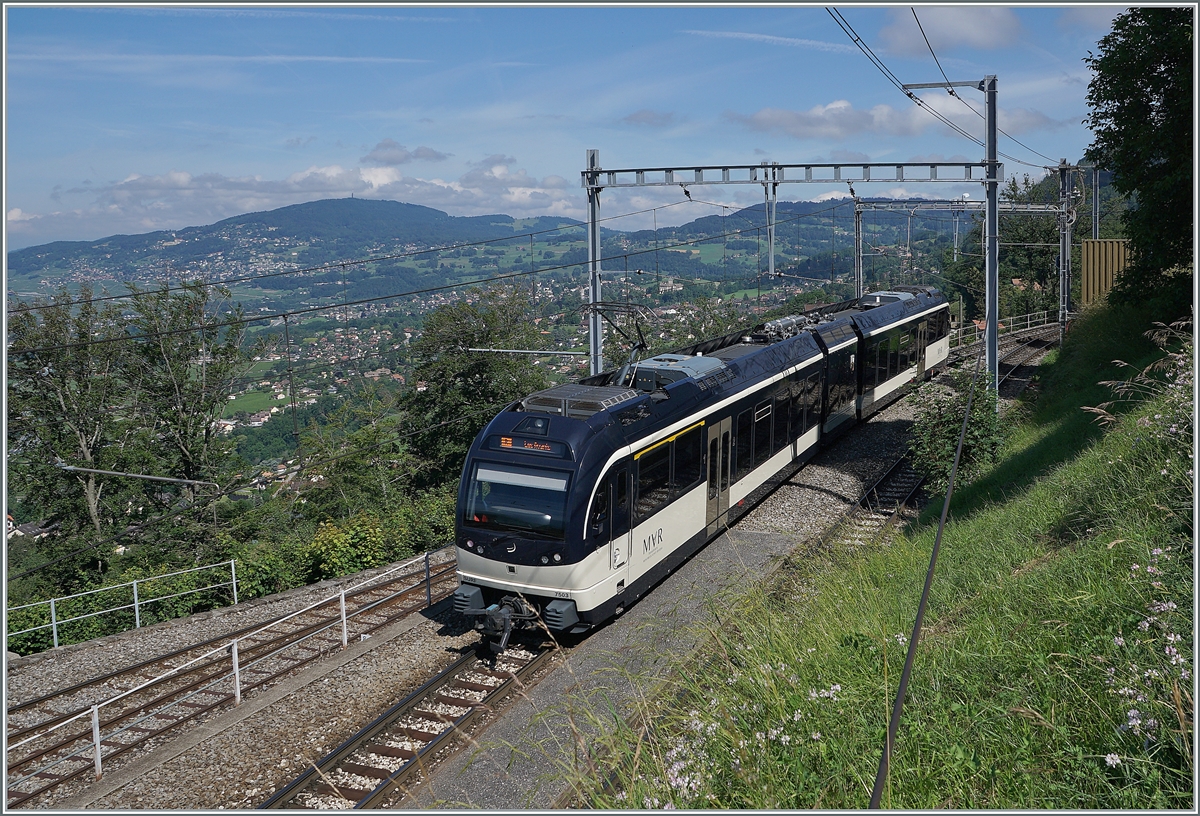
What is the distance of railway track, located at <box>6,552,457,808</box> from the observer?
8633mm

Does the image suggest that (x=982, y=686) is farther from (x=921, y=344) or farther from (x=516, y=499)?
(x=921, y=344)

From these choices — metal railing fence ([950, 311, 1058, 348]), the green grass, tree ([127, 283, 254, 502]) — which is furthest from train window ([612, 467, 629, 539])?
metal railing fence ([950, 311, 1058, 348])

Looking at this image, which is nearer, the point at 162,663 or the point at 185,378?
the point at 162,663

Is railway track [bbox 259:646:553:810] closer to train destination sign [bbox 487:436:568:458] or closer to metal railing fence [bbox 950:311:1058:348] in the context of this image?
train destination sign [bbox 487:436:568:458]

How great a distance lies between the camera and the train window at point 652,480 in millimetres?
10656

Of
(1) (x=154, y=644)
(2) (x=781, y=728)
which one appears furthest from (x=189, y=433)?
(2) (x=781, y=728)

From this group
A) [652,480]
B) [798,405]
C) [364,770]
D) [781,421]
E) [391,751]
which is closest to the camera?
[364,770]

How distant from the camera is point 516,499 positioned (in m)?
9.86

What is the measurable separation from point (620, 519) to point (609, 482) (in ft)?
1.80

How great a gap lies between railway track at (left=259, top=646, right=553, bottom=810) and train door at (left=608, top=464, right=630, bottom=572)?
1.36m

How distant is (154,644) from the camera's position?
12.5 m

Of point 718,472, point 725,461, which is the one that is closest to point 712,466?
point 718,472

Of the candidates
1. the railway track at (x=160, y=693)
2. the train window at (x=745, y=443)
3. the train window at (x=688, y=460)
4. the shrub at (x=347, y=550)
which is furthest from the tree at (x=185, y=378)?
the train window at (x=688, y=460)

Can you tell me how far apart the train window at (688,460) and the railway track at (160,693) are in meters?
3.96
